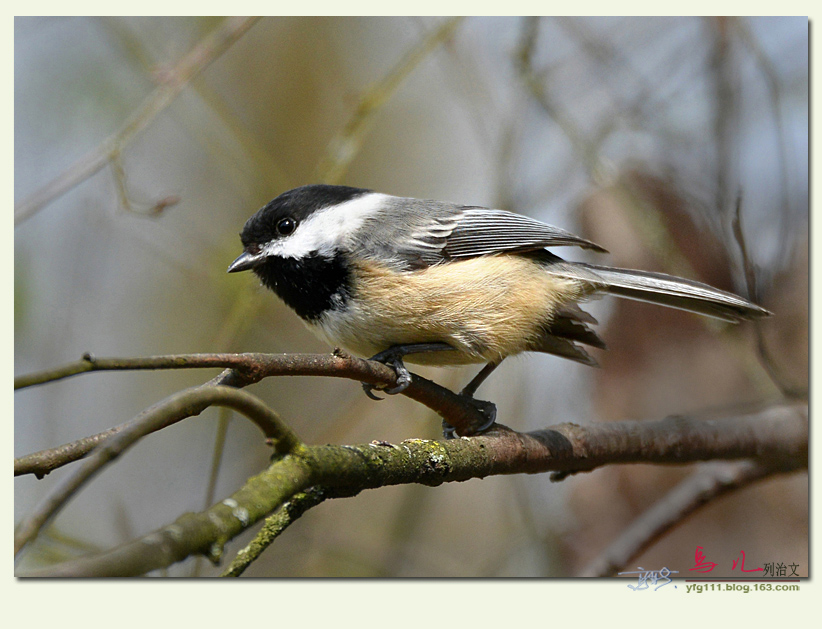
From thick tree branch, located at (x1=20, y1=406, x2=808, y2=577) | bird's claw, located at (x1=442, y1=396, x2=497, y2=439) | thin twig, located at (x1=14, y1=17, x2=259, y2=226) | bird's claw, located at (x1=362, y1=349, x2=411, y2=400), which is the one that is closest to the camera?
thick tree branch, located at (x1=20, y1=406, x2=808, y2=577)

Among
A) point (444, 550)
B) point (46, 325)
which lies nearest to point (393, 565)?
point (444, 550)

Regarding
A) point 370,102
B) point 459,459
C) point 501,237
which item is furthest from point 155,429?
point 370,102

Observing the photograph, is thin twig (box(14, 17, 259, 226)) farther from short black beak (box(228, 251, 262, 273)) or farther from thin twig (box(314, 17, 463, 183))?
short black beak (box(228, 251, 262, 273))

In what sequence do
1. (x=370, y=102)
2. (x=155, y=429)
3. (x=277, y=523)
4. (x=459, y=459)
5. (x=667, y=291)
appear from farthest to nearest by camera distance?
(x=370, y=102)
(x=667, y=291)
(x=459, y=459)
(x=277, y=523)
(x=155, y=429)

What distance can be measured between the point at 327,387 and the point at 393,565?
0.81m

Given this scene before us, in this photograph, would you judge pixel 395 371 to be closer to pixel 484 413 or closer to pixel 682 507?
pixel 484 413

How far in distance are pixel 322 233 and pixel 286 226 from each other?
0.34ft

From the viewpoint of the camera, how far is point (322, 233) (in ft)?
5.71

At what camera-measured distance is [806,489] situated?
6.58 ft

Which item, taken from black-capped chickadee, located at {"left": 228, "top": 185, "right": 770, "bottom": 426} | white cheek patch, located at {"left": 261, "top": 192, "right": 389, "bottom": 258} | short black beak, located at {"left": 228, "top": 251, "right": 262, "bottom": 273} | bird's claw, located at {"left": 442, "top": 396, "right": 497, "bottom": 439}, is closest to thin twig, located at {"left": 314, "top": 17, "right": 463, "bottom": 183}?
black-capped chickadee, located at {"left": 228, "top": 185, "right": 770, "bottom": 426}

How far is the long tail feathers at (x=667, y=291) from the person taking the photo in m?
1.76

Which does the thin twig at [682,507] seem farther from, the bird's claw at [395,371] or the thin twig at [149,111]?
the thin twig at [149,111]

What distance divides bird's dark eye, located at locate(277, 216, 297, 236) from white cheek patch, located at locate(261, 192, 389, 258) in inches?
0.6

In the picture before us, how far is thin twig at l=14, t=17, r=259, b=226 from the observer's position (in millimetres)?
1879
